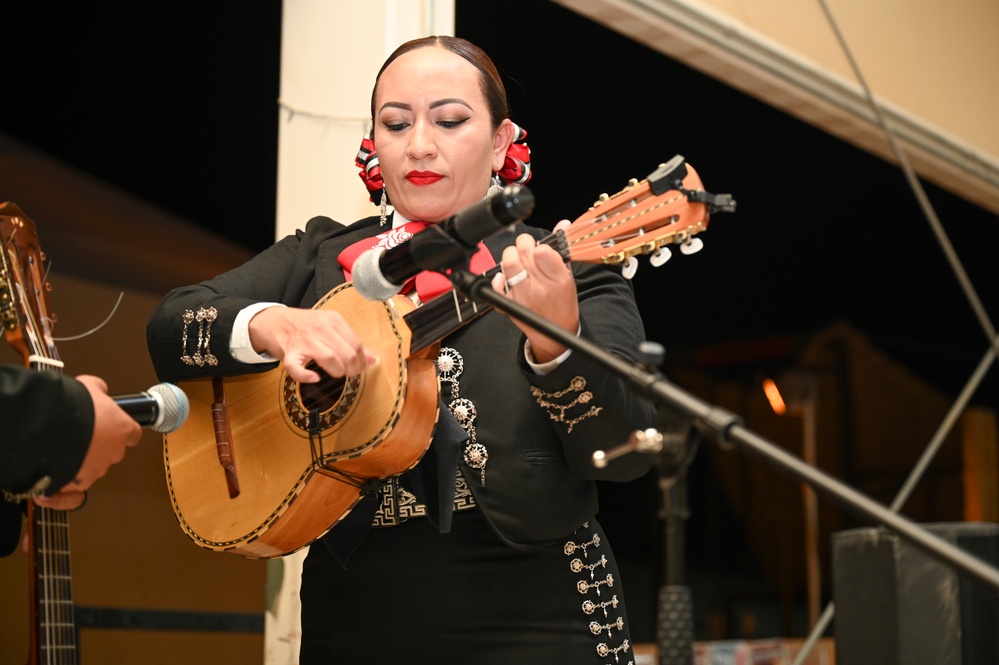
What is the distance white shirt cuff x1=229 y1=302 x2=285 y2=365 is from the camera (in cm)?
154

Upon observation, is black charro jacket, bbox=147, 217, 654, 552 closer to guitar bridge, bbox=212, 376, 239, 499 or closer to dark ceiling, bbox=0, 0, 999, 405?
→ guitar bridge, bbox=212, 376, 239, 499

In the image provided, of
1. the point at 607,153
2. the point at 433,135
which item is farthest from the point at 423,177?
the point at 607,153

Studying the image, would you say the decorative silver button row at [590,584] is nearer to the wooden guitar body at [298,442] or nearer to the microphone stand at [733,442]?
the wooden guitar body at [298,442]

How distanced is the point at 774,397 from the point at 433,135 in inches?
195

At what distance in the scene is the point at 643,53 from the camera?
386 cm

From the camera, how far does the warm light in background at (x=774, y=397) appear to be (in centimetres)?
626

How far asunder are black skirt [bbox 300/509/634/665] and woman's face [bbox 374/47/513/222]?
48cm

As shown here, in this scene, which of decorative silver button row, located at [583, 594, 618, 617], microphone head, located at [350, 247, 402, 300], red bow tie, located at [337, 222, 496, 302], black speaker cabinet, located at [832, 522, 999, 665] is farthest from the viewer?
black speaker cabinet, located at [832, 522, 999, 665]

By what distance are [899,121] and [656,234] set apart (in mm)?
2552

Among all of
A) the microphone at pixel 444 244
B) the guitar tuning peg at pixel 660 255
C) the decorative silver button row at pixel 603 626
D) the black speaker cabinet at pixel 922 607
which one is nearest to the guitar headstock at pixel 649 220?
the guitar tuning peg at pixel 660 255

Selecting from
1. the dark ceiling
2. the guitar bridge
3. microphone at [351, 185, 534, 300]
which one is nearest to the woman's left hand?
microphone at [351, 185, 534, 300]

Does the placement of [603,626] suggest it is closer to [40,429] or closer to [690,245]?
[690,245]

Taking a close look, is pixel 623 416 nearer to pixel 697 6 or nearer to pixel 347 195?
pixel 347 195

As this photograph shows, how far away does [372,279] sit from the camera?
4.23 ft
